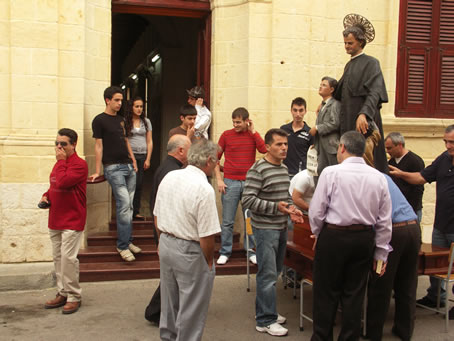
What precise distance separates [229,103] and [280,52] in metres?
1.04

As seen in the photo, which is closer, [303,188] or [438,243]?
[303,188]

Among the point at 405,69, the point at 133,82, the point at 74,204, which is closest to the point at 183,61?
the point at 405,69

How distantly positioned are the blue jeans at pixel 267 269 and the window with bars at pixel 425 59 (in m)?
4.54

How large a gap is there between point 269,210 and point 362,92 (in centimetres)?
138

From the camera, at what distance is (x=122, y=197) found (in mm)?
6750

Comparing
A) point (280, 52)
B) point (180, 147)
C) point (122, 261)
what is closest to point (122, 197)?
point (122, 261)

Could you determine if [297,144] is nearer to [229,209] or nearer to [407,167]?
[229,209]

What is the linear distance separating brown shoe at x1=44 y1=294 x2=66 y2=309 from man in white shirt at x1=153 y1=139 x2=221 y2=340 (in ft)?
6.78

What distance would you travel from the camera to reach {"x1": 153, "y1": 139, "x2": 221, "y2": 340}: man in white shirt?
3.94 metres

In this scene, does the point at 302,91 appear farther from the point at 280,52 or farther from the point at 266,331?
the point at 266,331

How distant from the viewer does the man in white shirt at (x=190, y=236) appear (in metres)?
3.94

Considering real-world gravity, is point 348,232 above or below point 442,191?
below

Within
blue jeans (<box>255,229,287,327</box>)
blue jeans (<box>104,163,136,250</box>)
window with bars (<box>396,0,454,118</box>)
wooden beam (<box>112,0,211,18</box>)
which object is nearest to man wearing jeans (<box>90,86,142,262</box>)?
blue jeans (<box>104,163,136,250</box>)

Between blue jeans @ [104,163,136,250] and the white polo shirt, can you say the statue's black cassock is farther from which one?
blue jeans @ [104,163,136,250]
